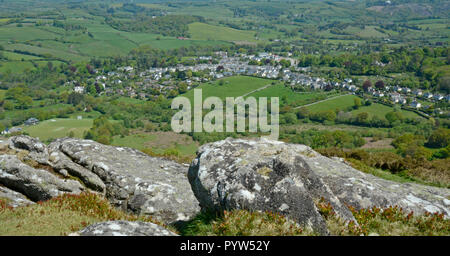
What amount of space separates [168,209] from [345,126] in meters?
105

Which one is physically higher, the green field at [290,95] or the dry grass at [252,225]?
the dry grass at [252,225]

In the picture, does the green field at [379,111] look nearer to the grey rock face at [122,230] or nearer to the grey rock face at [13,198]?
the grey rock face at [13,198]

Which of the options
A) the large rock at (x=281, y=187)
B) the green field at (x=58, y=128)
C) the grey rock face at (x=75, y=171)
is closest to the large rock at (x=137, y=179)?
the grey rock face at (x=75, y=171)

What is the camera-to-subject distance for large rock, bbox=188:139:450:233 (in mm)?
8711

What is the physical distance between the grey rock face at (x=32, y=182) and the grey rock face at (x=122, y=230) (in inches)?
230

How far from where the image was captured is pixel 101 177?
13.9 meters

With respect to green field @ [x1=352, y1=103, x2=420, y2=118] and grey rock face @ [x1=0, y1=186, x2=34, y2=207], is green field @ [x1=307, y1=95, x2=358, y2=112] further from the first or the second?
grey rock face @ [x1=0, y1=186, x2=34, y2=207]

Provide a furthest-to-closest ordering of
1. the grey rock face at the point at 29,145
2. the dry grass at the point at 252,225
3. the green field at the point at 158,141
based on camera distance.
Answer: the green field at the point at 158,141 → the grey rock face at the point at 29,145 → the dry grass at the point at 252,225

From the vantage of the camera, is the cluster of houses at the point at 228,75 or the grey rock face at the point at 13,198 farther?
the cluster of houses at the point at 228,75

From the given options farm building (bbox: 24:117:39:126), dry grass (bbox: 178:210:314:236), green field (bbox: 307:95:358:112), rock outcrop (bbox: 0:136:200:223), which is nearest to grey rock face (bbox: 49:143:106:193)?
rock outcrop (bbox: 0:136:200:223)

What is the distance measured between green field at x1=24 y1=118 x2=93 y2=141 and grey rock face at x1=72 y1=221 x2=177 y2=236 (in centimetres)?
9439

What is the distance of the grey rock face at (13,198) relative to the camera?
11.4 meters

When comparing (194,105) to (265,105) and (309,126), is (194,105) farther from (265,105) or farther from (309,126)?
(309,126)
